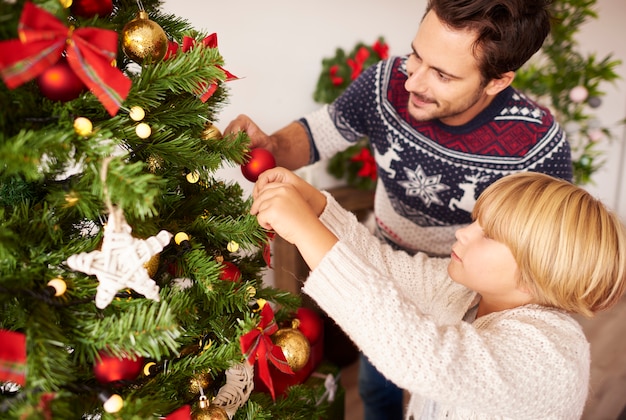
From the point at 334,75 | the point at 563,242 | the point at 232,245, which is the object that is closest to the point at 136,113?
the point at 232,245

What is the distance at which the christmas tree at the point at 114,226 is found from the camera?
0.46 metres

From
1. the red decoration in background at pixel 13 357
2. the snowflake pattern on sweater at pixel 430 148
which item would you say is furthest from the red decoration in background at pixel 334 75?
the red decoration in background at pixel 13 357

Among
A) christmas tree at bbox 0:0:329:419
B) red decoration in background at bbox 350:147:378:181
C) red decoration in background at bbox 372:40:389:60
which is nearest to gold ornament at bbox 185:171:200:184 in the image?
christmas tree at bbox 0:0:329:419

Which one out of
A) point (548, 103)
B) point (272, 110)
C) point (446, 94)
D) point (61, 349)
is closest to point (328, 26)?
point (272, 110)

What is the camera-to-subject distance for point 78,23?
0.55 m

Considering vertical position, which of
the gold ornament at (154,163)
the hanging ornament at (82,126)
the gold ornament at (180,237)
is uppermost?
the hanging ornament at (82,126)

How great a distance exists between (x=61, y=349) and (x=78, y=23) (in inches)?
14.8

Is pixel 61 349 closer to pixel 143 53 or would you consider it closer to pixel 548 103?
pixel 143 53

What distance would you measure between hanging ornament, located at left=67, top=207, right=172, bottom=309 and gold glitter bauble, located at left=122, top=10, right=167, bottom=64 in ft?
0.69

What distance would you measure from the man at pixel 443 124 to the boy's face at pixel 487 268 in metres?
0.36

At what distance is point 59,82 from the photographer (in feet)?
1.58

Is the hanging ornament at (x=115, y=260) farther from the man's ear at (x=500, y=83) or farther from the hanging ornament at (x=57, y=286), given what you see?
the man's ear at (x=500, y=83)

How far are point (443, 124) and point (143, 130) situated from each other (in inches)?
33.9

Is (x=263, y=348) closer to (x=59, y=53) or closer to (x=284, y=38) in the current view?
(x=59, y=53)
